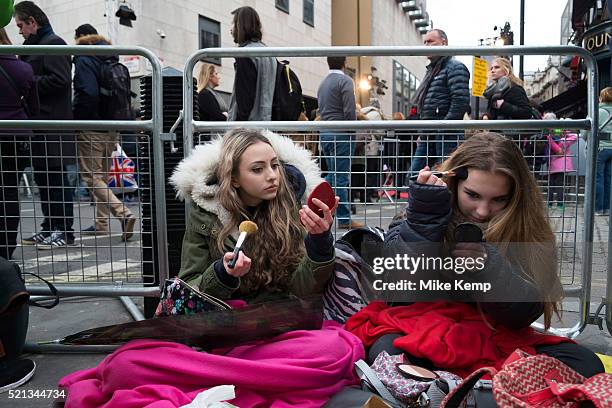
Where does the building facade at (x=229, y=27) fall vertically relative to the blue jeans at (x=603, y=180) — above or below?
above

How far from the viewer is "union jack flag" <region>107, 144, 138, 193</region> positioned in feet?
9.05

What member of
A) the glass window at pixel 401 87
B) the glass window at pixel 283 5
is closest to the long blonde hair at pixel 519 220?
the glass window at pixel 283 5

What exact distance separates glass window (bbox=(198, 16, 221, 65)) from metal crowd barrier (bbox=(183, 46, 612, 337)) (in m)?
15.0

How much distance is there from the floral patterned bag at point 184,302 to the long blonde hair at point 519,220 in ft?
2.93

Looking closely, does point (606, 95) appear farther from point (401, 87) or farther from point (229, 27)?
point (401, 87)

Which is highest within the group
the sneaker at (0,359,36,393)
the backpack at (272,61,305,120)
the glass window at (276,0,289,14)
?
the glass window at (276,0,289,14)

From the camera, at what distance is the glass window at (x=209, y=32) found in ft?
56.2

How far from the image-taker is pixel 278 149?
Result: 2.32m

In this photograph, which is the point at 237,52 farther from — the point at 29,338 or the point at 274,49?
the point at 29,338

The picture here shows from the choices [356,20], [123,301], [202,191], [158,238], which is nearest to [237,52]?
[202,191]

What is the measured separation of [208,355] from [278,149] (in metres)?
1.00

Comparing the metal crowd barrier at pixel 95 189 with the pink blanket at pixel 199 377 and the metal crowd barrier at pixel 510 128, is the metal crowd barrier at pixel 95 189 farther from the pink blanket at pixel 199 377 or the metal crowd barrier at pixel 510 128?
the pink blanket at pixel 199 377

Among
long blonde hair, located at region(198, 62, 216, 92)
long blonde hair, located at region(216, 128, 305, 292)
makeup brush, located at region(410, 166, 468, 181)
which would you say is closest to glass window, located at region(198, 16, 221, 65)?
long blonde hair, located at region(198, 62, 216, 92)

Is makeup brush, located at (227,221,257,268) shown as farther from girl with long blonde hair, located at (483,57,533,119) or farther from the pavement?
girl with long blonde hair, located at (483,57,533,119)
